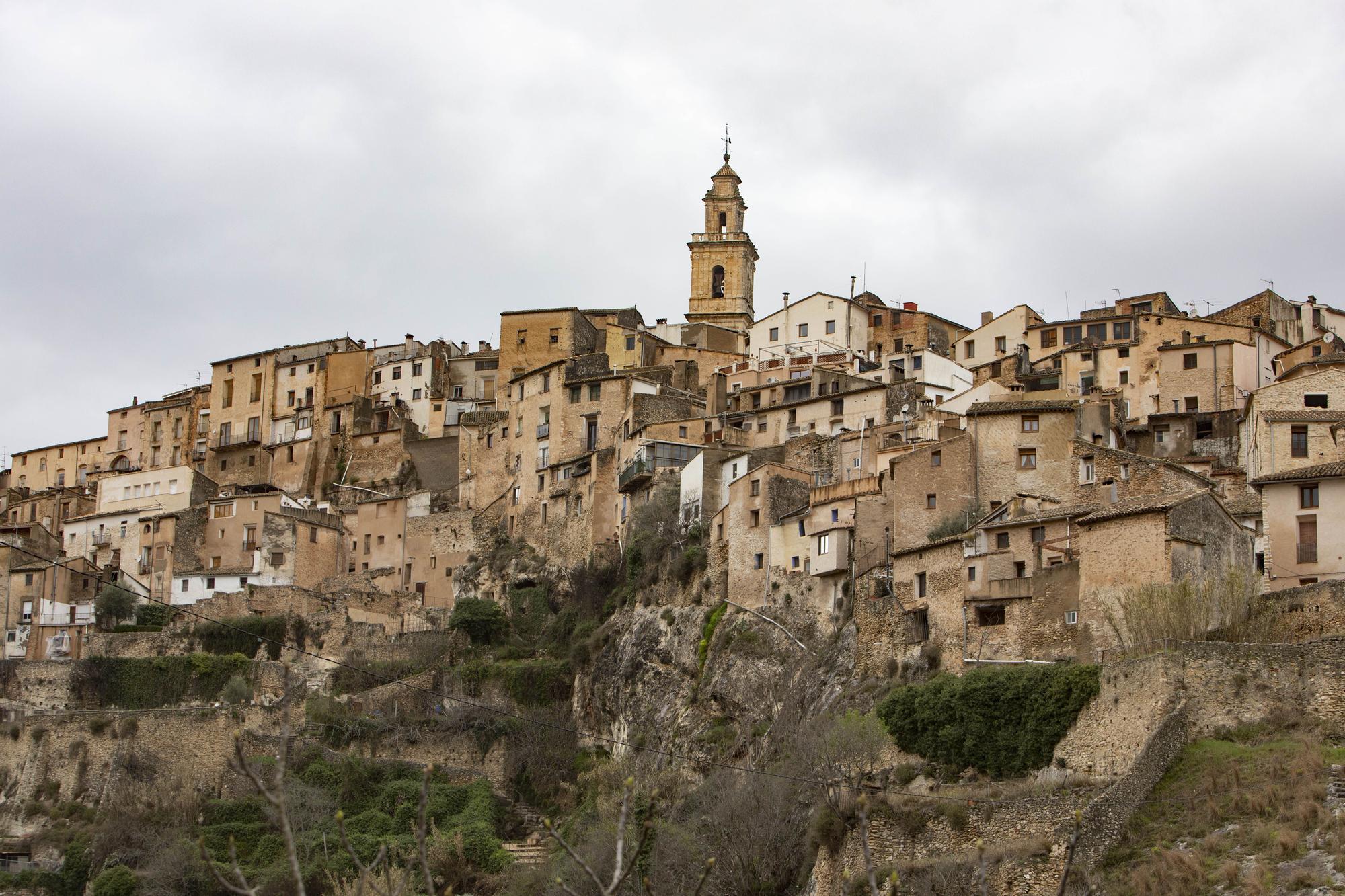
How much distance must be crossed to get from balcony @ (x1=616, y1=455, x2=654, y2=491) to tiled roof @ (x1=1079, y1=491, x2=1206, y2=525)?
24987 mm

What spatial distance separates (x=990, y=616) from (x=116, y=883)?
29657mm

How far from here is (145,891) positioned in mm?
57438

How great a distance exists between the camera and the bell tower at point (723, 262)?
102938 millimetres

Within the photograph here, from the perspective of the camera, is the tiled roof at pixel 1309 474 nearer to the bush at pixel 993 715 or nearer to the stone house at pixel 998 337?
the bush at pixel 993 715

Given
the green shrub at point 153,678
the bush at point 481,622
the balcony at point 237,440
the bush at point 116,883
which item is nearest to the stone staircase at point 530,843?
the bush at point 481,622

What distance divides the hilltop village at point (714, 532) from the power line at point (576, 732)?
41cm

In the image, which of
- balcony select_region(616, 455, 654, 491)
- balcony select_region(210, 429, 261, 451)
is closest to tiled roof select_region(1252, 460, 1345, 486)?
balcony select_region(616, 455, 654, 491)

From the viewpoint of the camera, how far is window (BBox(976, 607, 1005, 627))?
4859 centimetres

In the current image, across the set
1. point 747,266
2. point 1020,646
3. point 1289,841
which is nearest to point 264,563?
point 747,266

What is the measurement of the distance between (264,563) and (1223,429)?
139 feet

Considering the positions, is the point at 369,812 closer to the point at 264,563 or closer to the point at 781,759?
the point at 781,759

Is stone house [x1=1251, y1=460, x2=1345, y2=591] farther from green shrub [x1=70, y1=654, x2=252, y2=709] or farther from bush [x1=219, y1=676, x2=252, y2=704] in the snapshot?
green shrub [x1=70, y1=654, x2=252, y2=709]

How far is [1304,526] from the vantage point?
155 ft

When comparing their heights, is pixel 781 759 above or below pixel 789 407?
below
